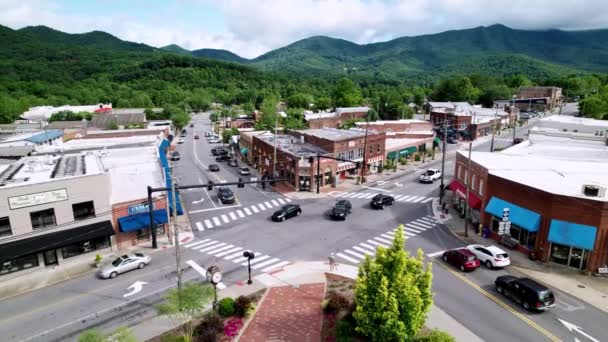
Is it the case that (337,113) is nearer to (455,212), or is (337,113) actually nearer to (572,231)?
(455,212)

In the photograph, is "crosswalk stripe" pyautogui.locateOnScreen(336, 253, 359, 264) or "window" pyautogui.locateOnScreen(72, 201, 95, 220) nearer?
"crosswalk stripe" pyautogui.locateOnScreen(336, 253, 359, 264)

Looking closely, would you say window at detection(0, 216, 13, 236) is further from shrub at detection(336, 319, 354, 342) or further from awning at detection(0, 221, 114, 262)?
shrub at detection(336, 319, 354, 342)

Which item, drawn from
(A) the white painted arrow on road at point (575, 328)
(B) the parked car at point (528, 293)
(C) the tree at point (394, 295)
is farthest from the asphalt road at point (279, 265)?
(C) the tree at point (394, 295)

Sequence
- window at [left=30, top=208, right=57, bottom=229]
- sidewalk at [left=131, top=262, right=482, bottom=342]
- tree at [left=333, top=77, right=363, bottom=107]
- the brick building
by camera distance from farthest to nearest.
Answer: tree at [left=333, top=77, right=363, bottom=107]
window at [left=30, top=208, right=57, bottom=229]
the brick building
sidewalk at [left=131, top=262, right=482, bottom=342]

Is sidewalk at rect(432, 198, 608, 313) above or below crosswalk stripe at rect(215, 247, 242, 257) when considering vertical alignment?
above

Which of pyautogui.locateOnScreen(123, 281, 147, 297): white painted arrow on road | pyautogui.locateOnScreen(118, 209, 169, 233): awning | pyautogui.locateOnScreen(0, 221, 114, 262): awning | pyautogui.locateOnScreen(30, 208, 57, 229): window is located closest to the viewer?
pyautogui.locateOnScreen(123, 281, 147, 297): white painted arrow on road

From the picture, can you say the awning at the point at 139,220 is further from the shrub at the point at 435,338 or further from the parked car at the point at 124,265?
the shrub at the point at 435,338

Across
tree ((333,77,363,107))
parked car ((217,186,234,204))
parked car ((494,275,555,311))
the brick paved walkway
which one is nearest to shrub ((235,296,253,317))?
the brick paved walkway
